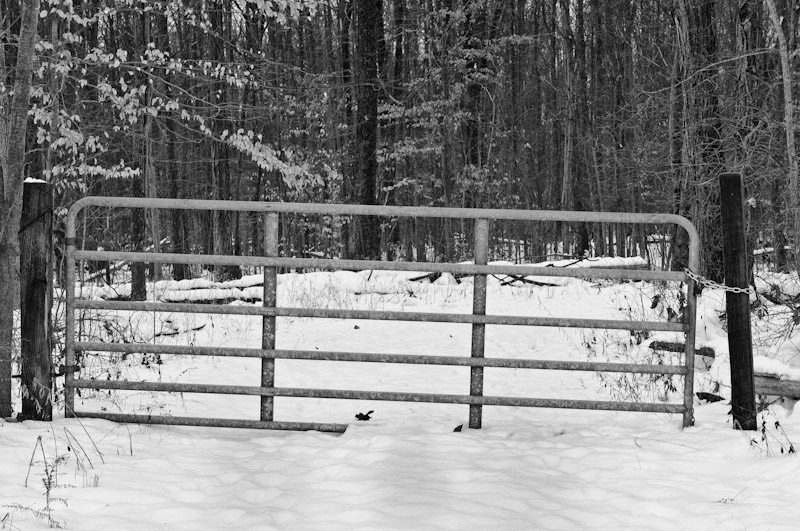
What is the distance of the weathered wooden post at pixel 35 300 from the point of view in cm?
540

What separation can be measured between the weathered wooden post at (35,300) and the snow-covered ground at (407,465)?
0.24 metres

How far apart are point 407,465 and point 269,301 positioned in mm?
1681

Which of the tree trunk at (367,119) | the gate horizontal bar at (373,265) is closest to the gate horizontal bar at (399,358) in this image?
the gate horizontal bar at (373,265)

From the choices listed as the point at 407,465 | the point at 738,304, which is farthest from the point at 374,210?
the point at 738,304

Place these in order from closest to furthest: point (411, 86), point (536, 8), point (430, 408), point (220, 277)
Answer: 1. point (430, 408)
2. point (220, 277)
3. point (411, 86)
4. point (536, 8)

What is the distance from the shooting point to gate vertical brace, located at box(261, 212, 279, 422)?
5.63 meters

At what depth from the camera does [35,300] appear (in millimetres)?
5398

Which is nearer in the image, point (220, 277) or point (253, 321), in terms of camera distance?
point (253, 321)

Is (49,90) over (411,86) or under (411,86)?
under

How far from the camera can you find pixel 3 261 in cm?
539

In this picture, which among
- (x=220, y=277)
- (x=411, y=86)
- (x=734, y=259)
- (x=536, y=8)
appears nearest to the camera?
(x=734, y=259)

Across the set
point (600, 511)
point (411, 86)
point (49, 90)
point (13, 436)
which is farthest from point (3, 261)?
point (411, 86)

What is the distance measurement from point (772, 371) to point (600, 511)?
8.94ft

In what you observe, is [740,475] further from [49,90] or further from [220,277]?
[220,277]
